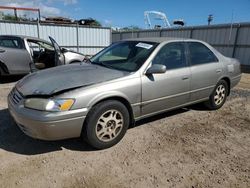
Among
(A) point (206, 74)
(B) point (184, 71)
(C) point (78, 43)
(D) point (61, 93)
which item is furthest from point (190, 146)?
(C) point (78, 43)

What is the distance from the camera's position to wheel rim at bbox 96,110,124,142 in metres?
3.07

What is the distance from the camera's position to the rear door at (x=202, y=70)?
13.8 feet

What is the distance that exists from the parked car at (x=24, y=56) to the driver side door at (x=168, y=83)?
3.63 m

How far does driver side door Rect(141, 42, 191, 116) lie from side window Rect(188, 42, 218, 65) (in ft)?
0.79

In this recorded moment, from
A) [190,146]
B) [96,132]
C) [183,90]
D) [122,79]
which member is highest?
[122,79]

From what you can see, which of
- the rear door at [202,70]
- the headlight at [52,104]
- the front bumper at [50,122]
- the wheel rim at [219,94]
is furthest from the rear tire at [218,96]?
the headlight at [52,104]

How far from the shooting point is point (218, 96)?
489 cm

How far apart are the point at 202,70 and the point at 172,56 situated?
78 cm

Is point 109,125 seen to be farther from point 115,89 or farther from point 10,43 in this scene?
point 10,43

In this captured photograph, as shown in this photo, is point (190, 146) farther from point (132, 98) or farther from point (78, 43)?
point (78, 43)

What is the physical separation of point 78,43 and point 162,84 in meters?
13.6

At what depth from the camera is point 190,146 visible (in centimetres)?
333

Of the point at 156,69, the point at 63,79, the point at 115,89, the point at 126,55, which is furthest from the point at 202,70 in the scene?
the point at 63,79

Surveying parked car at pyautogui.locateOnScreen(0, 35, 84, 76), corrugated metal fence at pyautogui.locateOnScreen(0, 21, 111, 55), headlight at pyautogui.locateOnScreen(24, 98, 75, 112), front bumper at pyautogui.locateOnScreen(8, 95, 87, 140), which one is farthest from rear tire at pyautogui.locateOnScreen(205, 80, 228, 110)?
corrugated metal fence at pyautogui.locateOnScreen(0, 21, 111, 55)
